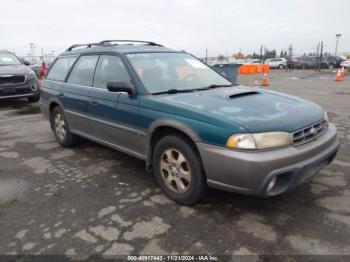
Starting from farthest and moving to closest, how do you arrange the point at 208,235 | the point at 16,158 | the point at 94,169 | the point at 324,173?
the point at 16,158, the point at 94,169, the point at 324,173, the point at 208,235

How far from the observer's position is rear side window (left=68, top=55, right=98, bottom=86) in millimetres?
4352

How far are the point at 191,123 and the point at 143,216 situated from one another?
990 mm

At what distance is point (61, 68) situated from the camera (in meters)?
5.22

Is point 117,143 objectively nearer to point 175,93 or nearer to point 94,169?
point 94,169

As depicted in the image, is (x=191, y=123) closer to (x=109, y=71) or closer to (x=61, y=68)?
(x=109, y=71)

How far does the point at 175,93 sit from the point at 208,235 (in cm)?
154

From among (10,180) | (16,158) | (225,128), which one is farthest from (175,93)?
(16,158)

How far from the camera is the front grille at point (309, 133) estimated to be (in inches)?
112

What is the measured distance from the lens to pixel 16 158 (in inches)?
188

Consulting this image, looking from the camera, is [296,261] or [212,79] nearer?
[296,261]

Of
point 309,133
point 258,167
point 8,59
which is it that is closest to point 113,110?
point 258,167

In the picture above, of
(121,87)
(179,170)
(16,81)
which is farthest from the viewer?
(16,81)

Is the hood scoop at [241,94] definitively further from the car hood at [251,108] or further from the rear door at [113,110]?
the rear door at [113,110]

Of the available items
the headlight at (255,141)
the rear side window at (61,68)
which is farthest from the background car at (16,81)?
the headlight at (255,141)
